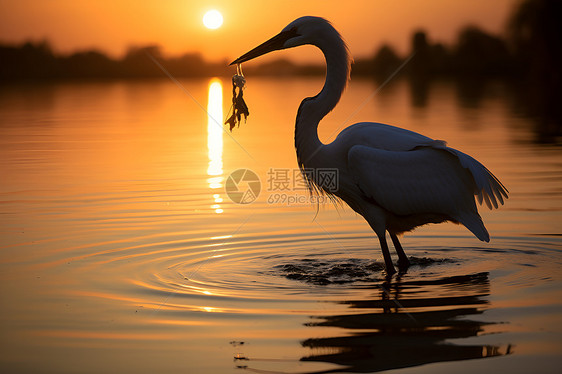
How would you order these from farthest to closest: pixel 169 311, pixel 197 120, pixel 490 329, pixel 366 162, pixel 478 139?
pixel 197 120 < pixel 478 139 < pixel 366 162 < pixel 169 311 < pixel 490 329

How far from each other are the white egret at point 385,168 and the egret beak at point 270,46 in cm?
5

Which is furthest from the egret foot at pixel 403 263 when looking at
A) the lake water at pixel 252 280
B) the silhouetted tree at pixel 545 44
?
the silhouetted tree at pixel 545 44

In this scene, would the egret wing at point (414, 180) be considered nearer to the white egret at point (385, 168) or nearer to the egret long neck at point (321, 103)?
the white egret at point (385, 168)

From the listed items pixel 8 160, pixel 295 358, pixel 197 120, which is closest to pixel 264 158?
pixel 8 160

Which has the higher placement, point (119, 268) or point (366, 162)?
point (366, 162)

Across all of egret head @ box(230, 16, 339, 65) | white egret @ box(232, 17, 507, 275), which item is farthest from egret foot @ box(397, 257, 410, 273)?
egret head @ box(230, 16, 339, 65)

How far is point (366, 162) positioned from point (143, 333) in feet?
9.61

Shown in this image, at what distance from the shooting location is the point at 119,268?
779 centimetres

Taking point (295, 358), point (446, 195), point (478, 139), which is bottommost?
point (295, 358)

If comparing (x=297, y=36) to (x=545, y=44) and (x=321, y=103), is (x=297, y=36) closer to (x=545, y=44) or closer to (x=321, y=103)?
(x=321, y=103)

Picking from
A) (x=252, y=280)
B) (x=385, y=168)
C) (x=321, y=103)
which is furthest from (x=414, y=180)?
(x=252, y=280)

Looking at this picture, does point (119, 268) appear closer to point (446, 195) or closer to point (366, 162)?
point (366, 162)

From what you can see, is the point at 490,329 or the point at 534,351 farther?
the point at 490,329

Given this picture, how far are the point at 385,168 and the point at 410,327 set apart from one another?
2268 millimetres
